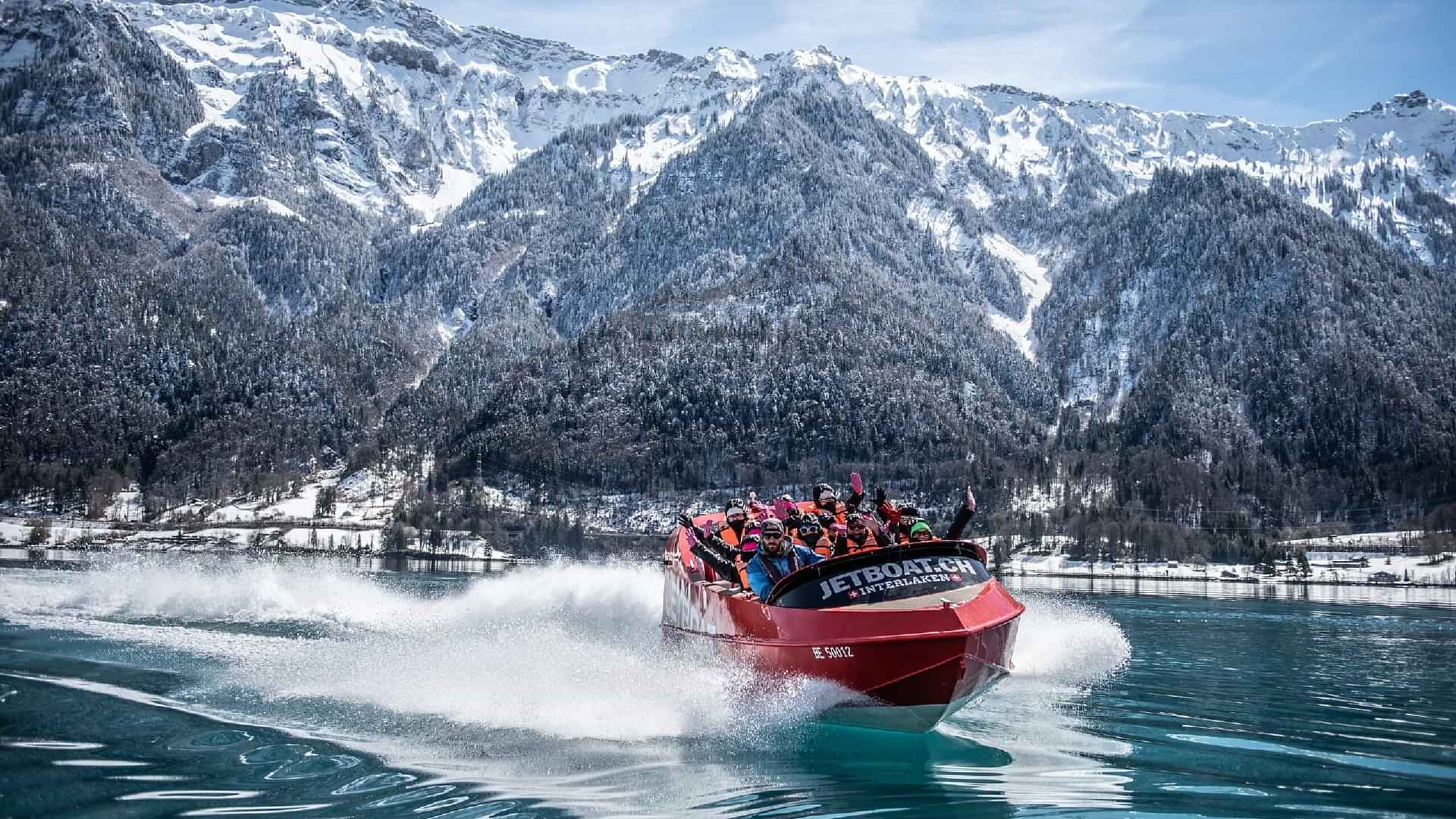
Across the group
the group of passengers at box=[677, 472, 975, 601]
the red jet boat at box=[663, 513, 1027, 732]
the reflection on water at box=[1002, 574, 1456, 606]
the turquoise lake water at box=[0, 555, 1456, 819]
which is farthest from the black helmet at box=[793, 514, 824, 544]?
the reflection on water at box=[1002, 574, 1456, 606]

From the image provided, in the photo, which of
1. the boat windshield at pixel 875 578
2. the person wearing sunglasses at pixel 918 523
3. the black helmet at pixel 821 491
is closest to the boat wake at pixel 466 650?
the boat windshield at pixel 875 578

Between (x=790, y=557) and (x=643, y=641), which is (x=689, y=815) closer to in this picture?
(x=790, y=557)

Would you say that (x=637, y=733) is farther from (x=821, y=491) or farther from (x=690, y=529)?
(x=690, y=529)

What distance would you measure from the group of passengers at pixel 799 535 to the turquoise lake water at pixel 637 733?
2269 millimetres

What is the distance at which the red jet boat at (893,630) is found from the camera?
20906 millimetres

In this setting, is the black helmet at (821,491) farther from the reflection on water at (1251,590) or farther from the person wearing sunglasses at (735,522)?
the reflection on water at (1251,590)

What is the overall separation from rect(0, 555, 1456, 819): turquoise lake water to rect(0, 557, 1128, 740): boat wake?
12 centimetres

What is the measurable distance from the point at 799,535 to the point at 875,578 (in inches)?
134

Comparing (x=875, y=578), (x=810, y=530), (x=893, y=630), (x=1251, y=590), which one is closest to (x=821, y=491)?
(x=810, y=530)

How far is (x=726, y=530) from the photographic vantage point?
107ft

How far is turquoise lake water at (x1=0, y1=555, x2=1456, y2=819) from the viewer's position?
56.2 feet

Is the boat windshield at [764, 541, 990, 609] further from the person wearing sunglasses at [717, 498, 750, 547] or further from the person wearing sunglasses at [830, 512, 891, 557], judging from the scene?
the person wearing sunglasses at [717, 498, 750, 547]

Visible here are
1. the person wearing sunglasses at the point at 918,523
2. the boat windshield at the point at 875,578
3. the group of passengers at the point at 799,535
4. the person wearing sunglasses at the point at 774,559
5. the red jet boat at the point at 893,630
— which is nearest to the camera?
the red jet boat at the point at 893,630

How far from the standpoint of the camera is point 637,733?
21312mm
